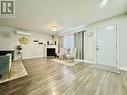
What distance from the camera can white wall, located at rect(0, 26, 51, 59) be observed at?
6031 millimetres

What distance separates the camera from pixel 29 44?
7.36 m

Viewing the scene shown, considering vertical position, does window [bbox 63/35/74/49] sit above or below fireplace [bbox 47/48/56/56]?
above

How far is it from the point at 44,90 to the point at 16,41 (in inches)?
226

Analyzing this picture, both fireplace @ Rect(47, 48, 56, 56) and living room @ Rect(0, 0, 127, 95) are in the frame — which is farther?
fireplace @ Rect(47, 48, 56, 56)

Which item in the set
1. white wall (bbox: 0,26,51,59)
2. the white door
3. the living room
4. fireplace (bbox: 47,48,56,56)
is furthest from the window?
the white door

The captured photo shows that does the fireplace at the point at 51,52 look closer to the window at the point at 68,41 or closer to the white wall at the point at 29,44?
the white wall at the point at 29,44

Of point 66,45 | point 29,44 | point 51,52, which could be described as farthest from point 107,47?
point 29,44

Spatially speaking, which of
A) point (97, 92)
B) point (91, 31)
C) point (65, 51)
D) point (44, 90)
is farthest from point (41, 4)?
point (65, 51)

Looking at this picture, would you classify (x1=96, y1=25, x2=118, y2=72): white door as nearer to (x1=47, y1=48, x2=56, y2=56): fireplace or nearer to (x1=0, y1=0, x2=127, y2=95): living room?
(x1=0, y1=0, x2=127, y2=95): living room

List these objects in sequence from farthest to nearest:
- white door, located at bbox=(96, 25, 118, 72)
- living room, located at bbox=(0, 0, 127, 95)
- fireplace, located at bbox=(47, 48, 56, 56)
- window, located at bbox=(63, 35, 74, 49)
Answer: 1. fireplace, located at bbox=(47, 48, 56, 56)
2. window, located at bbox=(63, 35, 74, 49)
3. white door, located at bbox=(96, 25, 118, 72)
4. living room, located at bbox=(0, 0, 127, 95)

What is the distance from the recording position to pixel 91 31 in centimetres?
540

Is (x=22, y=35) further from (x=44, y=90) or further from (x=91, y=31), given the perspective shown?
(x=44, y=90)

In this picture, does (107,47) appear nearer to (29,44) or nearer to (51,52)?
(51,52)

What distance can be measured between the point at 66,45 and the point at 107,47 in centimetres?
409
